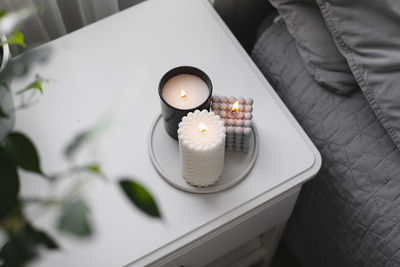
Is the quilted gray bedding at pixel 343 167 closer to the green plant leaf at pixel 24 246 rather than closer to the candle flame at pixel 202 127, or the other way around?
the candle flame at pixel 202 127

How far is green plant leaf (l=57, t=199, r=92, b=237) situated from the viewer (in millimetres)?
276

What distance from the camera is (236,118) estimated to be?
2.12ft

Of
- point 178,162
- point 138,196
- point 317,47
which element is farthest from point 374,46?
point 138,196

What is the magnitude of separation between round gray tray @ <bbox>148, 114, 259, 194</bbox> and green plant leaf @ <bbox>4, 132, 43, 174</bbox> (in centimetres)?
33

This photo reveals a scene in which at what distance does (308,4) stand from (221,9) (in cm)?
22

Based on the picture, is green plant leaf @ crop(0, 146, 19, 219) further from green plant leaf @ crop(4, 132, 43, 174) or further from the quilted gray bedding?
Result: the quilted gray bedding

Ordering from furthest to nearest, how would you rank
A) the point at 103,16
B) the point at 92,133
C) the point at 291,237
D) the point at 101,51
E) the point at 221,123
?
the point at 291,237 < the point at 103,16 < the point at 101,51 < the point at 221,123 < the point at 92,133

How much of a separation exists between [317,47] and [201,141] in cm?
32

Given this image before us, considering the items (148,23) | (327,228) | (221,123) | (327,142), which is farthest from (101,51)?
(327,228)

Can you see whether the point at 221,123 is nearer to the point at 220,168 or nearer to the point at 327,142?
the point at 220,168

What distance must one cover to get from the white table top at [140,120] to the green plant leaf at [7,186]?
0.99 ft

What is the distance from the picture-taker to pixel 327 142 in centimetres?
78

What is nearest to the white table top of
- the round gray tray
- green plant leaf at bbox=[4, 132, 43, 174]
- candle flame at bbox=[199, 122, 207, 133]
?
the round gray tray

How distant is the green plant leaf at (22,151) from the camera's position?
0.34m
